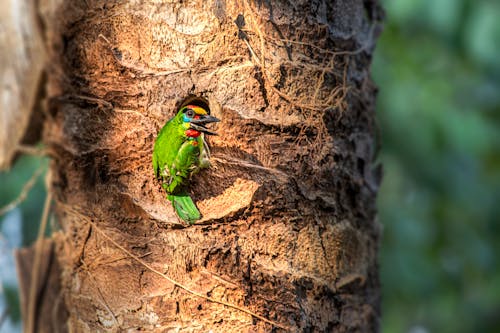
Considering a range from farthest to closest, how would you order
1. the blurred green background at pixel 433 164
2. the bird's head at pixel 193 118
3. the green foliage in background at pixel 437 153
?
→ the green foliage in background at pixel 437 153 < the blurred green background at pixel 433 164 < the bird's head at pixel 193 118

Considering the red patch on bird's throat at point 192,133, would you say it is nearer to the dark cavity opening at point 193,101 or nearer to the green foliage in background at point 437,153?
the dark cavity opening at point 193,101

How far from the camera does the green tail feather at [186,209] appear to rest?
1.33 meters

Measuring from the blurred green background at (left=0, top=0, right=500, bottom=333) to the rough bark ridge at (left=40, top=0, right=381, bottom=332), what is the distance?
2.04m

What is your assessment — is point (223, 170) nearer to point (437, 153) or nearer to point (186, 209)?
point (186, 209)

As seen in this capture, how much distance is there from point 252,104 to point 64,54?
522mm

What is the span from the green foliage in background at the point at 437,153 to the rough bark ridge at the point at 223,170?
92.4 inches

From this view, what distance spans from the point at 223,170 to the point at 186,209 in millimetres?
115

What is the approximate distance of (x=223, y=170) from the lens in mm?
1358

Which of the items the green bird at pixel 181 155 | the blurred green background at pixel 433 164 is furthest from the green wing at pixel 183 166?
the blurred green background at pixel 433 164

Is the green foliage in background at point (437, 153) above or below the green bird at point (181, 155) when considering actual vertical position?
above

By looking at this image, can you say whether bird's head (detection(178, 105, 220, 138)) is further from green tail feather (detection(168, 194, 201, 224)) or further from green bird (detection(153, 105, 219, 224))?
green tail feather (detection(168, 194, 201, 224))

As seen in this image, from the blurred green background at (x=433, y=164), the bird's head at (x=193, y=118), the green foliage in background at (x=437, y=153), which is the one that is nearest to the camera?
the bird's head at (x=193, y=118)

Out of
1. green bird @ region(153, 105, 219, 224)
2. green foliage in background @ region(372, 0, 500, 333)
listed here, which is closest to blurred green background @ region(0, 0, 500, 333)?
green foliage in background @ region(372, 0, 500, 333)

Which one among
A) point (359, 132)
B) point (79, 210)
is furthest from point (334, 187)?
point (79, 210)
